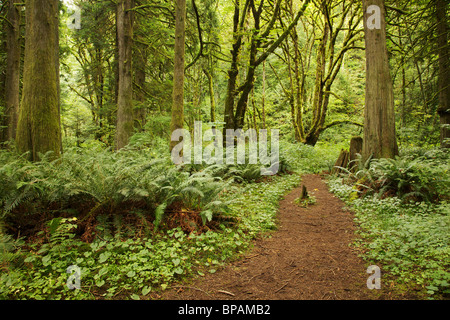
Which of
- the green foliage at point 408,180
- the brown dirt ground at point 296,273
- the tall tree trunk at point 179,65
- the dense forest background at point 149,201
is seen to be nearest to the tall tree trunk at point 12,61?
the dense forest background at point 149,201

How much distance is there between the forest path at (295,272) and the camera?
2.65 m

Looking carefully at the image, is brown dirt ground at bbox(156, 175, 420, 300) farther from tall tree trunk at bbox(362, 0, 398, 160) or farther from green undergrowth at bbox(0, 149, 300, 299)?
tall tree trunk at bbox(362, 0, 398, 160)

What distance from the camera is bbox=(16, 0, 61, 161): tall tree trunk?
452cm

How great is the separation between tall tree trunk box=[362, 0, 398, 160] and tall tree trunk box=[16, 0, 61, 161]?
318 inches

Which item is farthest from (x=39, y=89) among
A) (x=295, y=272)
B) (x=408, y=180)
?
(x=408, y=180)

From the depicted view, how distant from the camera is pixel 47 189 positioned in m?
3.58

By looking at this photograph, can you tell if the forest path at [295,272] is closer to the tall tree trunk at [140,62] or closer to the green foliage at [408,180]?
the green foliage at [408,180]

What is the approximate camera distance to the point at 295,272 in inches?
123

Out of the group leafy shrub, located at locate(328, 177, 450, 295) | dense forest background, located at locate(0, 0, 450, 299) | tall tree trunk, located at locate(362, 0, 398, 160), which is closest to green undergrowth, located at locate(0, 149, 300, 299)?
dense forest background, located at locate(0, 0, 450, 299)

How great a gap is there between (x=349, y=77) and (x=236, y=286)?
84.6 ft

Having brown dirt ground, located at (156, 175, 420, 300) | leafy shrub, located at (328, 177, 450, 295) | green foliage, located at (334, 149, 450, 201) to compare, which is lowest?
brown dirt ground, located at (156, 175, 420, 300)
